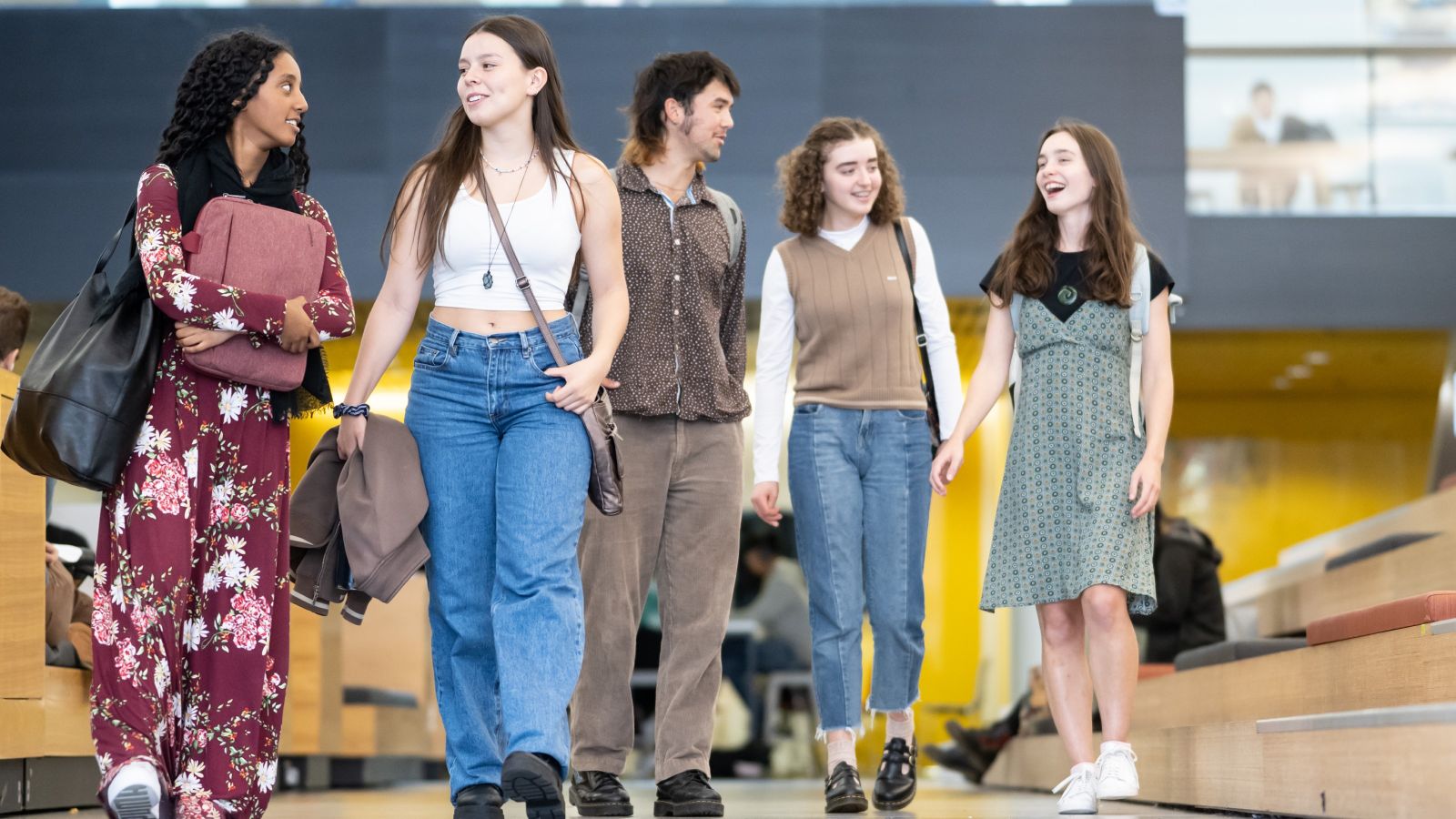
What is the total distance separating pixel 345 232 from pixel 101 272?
20.3 feet

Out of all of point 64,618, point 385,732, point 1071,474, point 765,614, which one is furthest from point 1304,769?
point 765,614

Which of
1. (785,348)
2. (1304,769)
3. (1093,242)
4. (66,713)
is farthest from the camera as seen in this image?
(66,713)

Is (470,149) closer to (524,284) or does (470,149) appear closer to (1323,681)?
(524,284)

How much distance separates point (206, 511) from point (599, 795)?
1.38 m

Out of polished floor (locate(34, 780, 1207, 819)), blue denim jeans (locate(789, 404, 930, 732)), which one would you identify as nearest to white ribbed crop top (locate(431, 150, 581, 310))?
blue denim jeans (locate(789, 404, 930, 732))

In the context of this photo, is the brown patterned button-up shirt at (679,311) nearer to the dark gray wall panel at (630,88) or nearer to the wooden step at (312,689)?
the wooden step at (312,689)

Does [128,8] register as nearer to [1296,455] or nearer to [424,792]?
[424,792]

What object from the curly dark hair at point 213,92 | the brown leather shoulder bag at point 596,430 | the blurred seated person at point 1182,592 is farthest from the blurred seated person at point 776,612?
the curly dark hair at point 213,92

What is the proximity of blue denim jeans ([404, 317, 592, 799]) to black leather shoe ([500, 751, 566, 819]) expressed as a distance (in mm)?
213

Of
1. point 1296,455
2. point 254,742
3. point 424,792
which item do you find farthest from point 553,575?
point 1296,455

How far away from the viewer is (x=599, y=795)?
4164 millimetres

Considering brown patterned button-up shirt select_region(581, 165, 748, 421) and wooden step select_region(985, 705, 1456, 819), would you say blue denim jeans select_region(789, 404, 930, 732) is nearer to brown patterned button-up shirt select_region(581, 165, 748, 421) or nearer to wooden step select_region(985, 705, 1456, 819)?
brown patterned button-up shirt select_region(581, 165, 748, 421)

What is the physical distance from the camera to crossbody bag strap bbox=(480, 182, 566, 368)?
335cm

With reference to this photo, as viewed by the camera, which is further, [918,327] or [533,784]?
[918,327]
